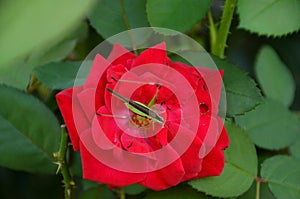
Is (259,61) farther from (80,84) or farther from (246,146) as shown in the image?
(80,84)

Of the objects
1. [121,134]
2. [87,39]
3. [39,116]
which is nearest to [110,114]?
[121,134]

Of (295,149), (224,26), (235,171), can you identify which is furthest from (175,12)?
(295,149)

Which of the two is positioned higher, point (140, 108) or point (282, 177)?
point (140, 108)

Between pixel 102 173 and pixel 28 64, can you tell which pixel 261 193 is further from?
pixel 28 64

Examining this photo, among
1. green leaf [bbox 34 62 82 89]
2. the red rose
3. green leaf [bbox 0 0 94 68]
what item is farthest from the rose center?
green leaf [bbox 0 0 94 68]

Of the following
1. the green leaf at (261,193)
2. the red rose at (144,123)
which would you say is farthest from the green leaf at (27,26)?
the green leaf at (261,193)

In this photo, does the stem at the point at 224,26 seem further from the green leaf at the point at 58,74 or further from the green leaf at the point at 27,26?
the green leaf at the point at 27,26

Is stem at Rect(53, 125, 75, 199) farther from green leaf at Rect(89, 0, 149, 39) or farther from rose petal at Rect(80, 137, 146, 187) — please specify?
green leaf at Rect(89, 0, 149, 39)
